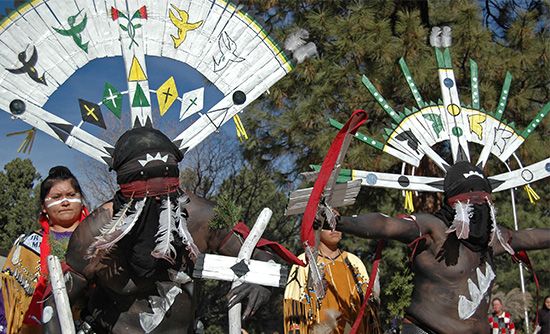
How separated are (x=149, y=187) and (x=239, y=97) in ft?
3.61

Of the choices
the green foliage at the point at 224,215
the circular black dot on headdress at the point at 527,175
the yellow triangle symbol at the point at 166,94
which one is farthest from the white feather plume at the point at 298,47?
the circular black dot on headdress at the point at 527,175

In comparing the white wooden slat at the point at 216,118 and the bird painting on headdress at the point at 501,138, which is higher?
the bird painting on headdress at the point at 501,138

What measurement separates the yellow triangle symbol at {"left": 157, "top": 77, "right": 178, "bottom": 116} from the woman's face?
0.69m

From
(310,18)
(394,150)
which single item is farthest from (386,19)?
(394,150)

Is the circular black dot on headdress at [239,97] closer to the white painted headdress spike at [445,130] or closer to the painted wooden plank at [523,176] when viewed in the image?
the white painted headdress spike at [445,130]

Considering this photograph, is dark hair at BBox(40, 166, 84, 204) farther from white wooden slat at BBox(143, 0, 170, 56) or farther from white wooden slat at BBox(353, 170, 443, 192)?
white wooden slat at BBox(353, 170, 443, 192)

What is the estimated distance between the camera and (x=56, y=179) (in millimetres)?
3756

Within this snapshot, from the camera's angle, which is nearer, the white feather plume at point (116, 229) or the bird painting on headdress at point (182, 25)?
the white feather plume at point (116, 229)

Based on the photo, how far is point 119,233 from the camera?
2.60m

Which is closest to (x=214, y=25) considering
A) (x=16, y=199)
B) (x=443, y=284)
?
(x=443, y=284)

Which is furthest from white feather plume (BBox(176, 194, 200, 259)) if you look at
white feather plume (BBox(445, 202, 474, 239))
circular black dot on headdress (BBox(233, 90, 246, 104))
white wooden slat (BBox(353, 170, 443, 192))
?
white wooden slat (BBox(353, 170, 443, 192))

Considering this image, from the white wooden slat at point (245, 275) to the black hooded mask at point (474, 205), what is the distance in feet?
4.35

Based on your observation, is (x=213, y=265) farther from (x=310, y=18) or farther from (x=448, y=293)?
(x=310, y=18)

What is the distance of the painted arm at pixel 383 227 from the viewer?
3105 mm
